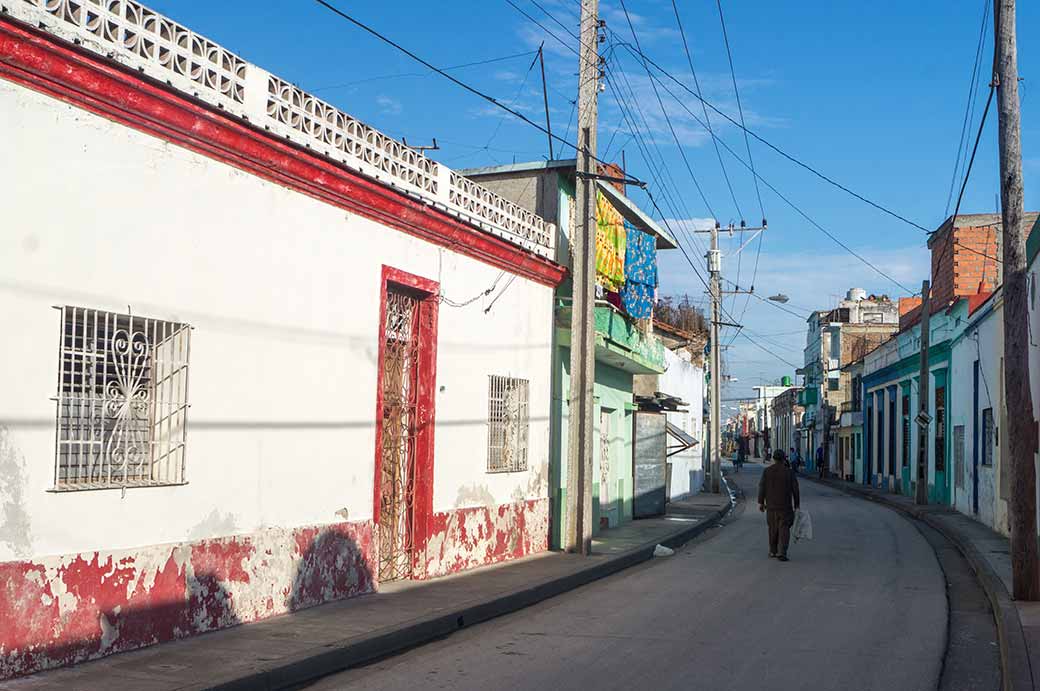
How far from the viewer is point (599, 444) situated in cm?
2134

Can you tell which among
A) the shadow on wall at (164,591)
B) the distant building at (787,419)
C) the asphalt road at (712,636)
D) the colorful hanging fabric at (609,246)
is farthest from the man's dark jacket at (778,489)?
the distant building at (787,419)

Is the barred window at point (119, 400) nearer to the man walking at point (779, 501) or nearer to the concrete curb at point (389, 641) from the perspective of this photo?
the concrete curb at point (389, 641)

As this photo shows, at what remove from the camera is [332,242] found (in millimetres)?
11008

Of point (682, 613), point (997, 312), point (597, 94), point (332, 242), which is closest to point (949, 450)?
point (997, 312)

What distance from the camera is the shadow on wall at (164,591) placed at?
7.19m

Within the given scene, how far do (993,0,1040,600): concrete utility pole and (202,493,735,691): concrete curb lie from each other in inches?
202

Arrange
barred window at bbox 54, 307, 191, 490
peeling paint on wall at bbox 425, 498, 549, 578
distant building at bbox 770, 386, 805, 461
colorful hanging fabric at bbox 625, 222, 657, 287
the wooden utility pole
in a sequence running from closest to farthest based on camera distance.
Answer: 1. barred window at bbox 54, 307, 191, 490
2. peeling paint on wall at bbox 425, 498, 549, 578
3. colorful hanging fabric at bbox 625, 222, 657, 287
4. the wooden utility pole
5. distant building at bbox 770, 386, 805, 461

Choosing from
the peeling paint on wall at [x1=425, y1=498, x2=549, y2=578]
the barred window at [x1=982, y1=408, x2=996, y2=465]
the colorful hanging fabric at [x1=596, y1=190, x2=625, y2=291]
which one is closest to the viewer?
the peeling paint on wall at [x1=425, y1=498, x2=549, y2=578]

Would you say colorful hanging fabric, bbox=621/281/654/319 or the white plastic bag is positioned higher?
colorful hanging fabric, bbox=621/281/654/319

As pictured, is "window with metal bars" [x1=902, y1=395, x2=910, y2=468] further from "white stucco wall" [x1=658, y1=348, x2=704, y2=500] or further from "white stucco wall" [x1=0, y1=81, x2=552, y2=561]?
"white stucco wall" [x1=0, y1=81, x2=552, y2=561]

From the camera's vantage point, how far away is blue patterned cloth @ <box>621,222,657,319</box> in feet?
68.2

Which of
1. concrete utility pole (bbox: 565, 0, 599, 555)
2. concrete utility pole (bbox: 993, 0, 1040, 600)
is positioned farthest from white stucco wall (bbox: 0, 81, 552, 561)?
concrete utility pole (bbox: 993, 0, 1040, 600)

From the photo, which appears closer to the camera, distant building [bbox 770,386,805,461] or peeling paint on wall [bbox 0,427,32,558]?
peeling paint on wall [bbox 0,427,32,558]

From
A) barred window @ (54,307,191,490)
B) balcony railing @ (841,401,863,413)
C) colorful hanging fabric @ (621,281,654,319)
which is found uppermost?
colorful hanging fabric @ (621,281,654,319)
